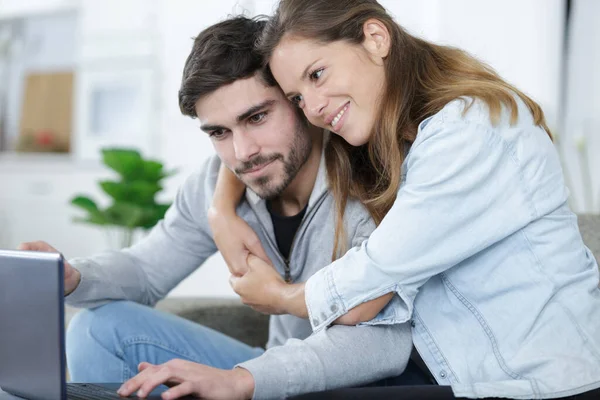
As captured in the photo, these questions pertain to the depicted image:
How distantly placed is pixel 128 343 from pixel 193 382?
1.77 feet

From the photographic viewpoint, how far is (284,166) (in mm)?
1521

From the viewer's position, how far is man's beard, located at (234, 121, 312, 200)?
150 centimetres

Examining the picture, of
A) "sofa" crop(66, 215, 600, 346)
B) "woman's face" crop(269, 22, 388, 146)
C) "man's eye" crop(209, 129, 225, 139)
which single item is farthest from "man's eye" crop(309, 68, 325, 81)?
"sofa" crop(66, 215, 600, 346)

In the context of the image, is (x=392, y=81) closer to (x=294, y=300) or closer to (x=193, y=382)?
(x=294, y=300)

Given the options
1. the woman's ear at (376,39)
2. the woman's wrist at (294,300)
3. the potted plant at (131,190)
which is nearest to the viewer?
the woman's wrist at (294,300)

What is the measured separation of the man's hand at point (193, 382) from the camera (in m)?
1.02

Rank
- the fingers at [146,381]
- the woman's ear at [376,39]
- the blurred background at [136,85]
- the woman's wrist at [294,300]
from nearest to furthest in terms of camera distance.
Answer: the fingers at [146,381], the woman's wrist at [294,300], the woman's ear at [376,39], the blurred background at [136,85]

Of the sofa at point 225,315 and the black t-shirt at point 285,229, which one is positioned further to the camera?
the sofa at point 225,315

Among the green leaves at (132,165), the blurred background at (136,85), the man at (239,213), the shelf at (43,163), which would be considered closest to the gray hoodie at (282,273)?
the man at (239,213)

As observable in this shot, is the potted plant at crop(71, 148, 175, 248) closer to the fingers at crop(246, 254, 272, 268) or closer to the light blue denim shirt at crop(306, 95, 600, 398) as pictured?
the fingers at crop(246, 254, 272, 268)

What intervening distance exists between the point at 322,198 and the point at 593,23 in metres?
2.04

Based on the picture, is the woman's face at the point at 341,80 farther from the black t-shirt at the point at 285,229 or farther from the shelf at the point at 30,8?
the shelf at the point at 30,8

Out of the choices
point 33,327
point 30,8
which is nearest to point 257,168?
point 33,327

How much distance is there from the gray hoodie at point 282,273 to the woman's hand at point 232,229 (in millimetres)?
53
